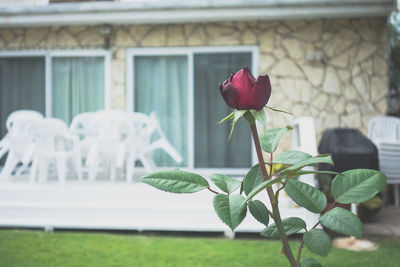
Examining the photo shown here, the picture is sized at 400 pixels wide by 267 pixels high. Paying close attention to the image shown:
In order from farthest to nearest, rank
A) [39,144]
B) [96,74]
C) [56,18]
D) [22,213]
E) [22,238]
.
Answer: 1. [96,74]
2. [56,18]
3. [39,144]
4. [22,213]
5. [22,238]

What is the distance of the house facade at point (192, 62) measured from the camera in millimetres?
6410

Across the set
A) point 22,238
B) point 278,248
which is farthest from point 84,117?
point 278,248

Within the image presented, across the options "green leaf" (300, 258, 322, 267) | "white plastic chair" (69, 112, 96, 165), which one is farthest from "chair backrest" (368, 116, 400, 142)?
"green leaf" (300, 258, 322, 267)

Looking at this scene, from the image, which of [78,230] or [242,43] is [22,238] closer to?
[78,230]

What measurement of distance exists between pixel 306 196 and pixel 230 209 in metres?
0.17

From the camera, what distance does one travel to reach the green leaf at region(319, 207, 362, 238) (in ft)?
2.38

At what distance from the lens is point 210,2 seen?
609cm

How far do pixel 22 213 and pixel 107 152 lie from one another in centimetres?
125

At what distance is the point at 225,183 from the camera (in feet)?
2.80

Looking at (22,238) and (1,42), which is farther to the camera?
(1,42)

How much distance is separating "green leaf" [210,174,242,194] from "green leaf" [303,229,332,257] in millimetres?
171

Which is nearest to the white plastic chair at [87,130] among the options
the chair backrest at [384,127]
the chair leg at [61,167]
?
the chair leg at [61,167]

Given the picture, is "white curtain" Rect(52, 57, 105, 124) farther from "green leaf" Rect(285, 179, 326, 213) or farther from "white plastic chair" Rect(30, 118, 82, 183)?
"green leaf" Rect(285, 179, 326, 213)

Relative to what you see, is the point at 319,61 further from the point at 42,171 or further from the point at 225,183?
the point at 225,183
